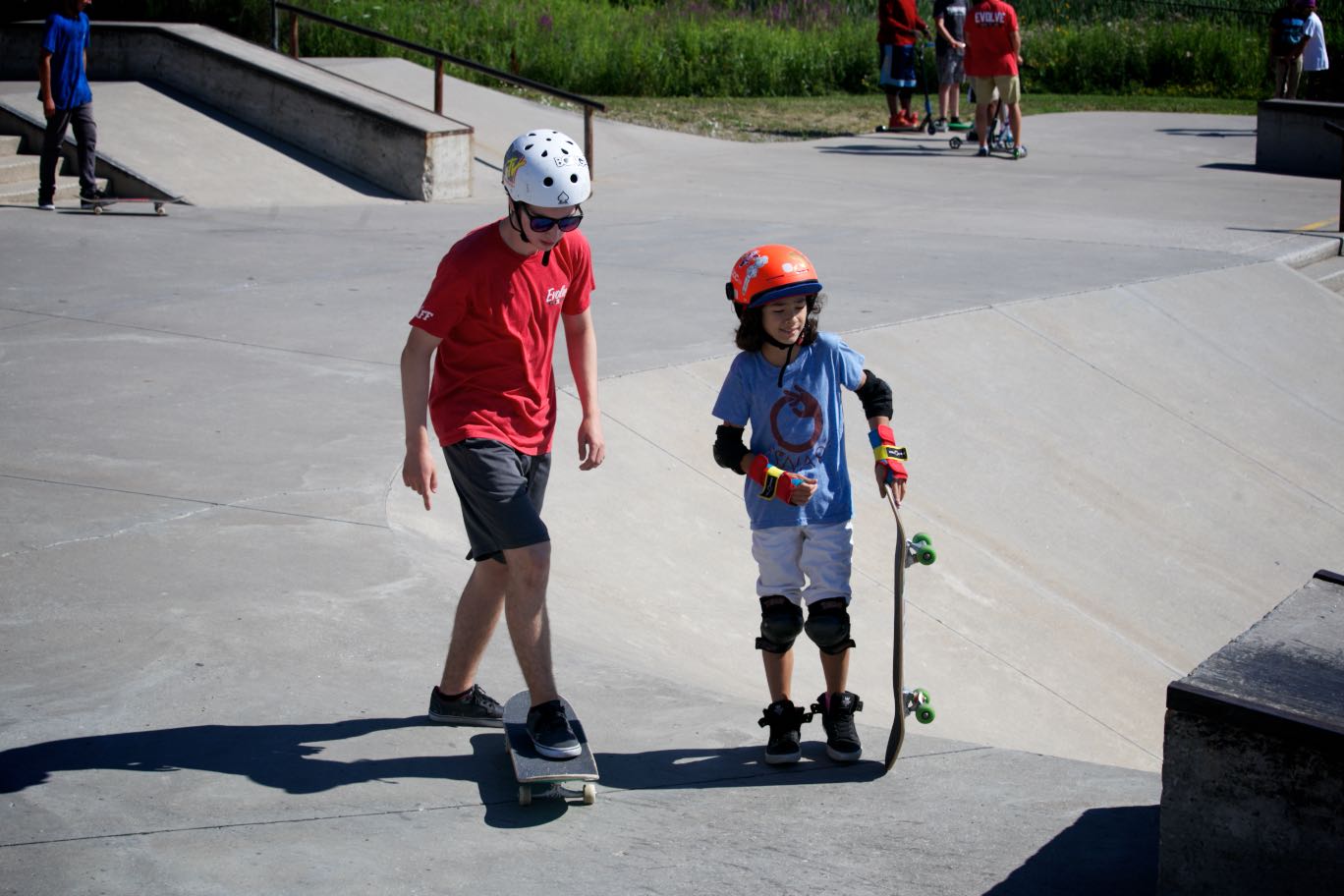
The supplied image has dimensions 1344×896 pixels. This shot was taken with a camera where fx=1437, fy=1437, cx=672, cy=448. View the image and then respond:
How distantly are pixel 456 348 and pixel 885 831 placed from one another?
1787mm

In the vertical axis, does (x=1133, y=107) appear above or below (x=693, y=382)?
above

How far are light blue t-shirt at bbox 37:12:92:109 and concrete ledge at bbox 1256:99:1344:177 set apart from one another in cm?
1380

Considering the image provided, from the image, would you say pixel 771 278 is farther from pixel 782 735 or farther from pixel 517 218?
pixel 782 735

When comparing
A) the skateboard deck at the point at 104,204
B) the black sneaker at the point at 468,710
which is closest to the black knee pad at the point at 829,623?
the black sneaker at the point at 468,710

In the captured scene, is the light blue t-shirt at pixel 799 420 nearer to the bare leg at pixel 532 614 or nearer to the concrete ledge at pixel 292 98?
the bare leg at pixel 532 614

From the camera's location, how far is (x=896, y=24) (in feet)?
62.9

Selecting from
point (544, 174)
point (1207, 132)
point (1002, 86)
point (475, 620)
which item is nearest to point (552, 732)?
point (475, 620)

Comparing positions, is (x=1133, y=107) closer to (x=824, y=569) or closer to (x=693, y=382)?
(x=693, y=382)

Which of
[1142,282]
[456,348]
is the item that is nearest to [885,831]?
[456,348]

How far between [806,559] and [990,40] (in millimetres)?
13904

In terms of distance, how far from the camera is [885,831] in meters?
3.90

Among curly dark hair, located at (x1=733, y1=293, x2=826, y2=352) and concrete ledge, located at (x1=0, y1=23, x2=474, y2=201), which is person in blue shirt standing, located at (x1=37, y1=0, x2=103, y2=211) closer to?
concrete ledge, located at (x1=0, y1=23, x2=474, y2=201)

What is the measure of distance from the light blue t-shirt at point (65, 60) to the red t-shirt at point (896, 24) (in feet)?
34.8

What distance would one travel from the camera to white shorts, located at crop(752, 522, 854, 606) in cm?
435
